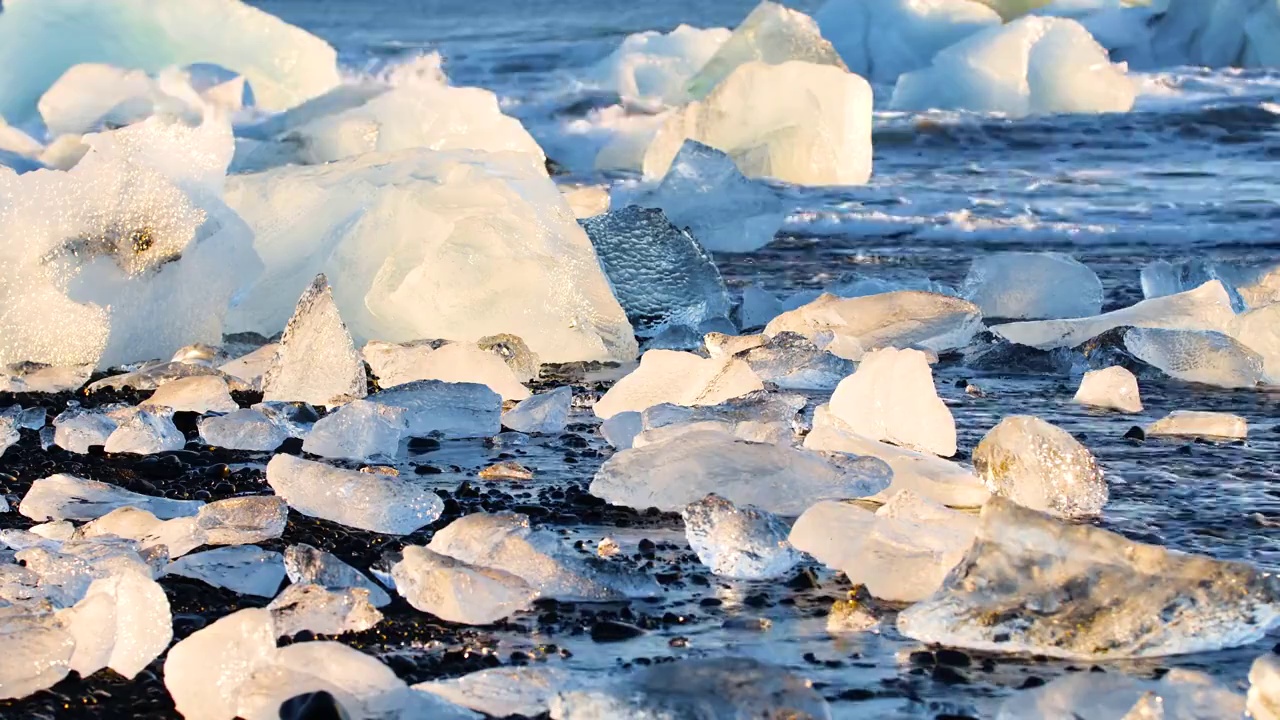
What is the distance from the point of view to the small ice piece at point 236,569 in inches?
81.7

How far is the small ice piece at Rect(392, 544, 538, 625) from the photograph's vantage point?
195 centimetres

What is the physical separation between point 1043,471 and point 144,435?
1515 millimetres

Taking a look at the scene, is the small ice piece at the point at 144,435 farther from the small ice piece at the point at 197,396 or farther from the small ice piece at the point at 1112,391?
the small ice piece at the point at 1112,391

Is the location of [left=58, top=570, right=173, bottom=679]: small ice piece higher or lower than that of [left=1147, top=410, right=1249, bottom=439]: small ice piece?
higher

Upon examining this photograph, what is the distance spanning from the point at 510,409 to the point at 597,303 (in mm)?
733

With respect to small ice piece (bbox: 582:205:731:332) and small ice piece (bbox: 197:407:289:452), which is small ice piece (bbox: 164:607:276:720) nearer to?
small ice piece (bbox: 197:407:289:452)

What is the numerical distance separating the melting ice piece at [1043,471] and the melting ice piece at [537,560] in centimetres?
64

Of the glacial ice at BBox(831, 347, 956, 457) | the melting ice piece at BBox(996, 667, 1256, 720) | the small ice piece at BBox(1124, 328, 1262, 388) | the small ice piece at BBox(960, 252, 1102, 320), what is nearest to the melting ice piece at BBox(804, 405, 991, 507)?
the glacial ice at BBox(831, 347, 956, 457)

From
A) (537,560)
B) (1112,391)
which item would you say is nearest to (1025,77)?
(1112,391)

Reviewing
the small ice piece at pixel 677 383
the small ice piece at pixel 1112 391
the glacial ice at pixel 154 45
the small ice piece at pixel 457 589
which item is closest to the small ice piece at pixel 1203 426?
the small ice piece at pixel 1112 391

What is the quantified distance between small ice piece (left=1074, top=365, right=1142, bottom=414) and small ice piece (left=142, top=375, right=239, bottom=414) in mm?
1676

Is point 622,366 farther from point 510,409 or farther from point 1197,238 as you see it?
point 1197,238

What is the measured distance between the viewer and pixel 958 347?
387cm

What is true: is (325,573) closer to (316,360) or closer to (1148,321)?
(316,360)
